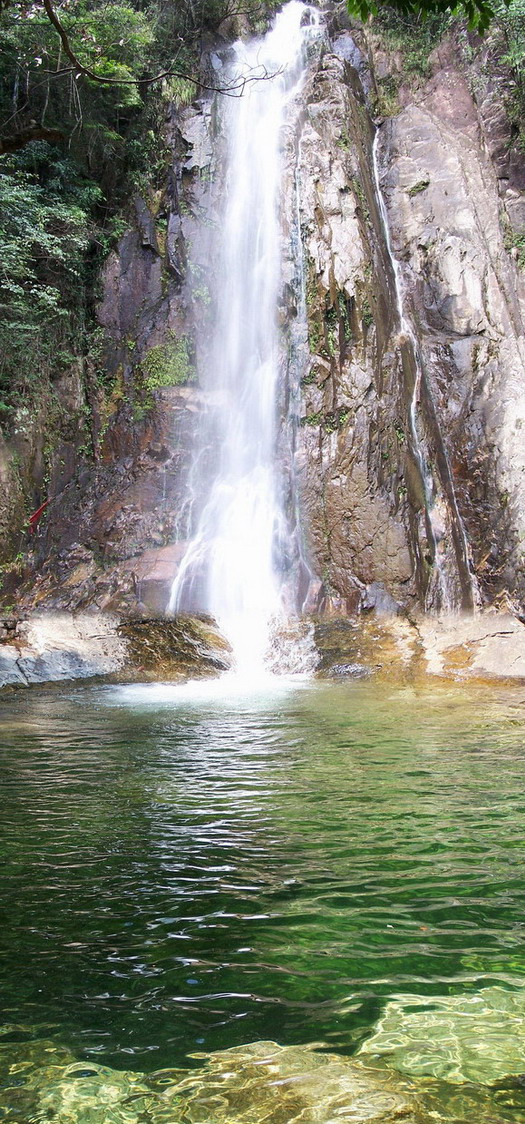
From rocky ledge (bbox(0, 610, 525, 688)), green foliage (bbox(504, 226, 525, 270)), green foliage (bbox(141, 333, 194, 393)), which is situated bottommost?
rocky ledge (bbox(0, 610, 525, 688))

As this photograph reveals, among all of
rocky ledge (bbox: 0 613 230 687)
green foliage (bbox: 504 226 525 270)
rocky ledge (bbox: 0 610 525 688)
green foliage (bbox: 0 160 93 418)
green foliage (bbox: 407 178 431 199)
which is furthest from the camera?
green foliage (bbox: 407 178 431 199)

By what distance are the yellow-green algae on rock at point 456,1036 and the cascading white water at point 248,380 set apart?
29.5 ft

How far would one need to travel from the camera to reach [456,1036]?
181 cm

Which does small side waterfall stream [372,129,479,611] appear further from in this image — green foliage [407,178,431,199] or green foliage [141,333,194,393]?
green foliage [141,333,194,393]

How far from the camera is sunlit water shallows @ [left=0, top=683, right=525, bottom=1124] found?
1674mm

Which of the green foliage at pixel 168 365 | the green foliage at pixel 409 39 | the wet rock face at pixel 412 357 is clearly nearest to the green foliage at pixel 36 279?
the green foliage at pixel 168 365

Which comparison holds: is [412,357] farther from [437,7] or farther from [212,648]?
[437,7]

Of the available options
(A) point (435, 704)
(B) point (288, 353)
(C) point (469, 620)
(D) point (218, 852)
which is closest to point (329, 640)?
(C) point (469, 620)

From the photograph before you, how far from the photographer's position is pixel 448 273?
13906 millimetres

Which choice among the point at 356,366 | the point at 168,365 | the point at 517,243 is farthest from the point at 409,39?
the point at 168,365

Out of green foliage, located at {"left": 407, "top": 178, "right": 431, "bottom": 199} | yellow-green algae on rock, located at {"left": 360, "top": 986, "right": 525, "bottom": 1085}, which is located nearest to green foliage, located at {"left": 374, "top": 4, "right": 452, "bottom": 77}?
green foliage, located at {"left": 407, "top": 178, "right": 431, "bottom": 199}

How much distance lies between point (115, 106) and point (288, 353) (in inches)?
289

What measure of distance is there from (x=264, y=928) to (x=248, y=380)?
13.2 meters

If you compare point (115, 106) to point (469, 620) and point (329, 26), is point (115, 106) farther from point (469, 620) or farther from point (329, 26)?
point (469, 620)
